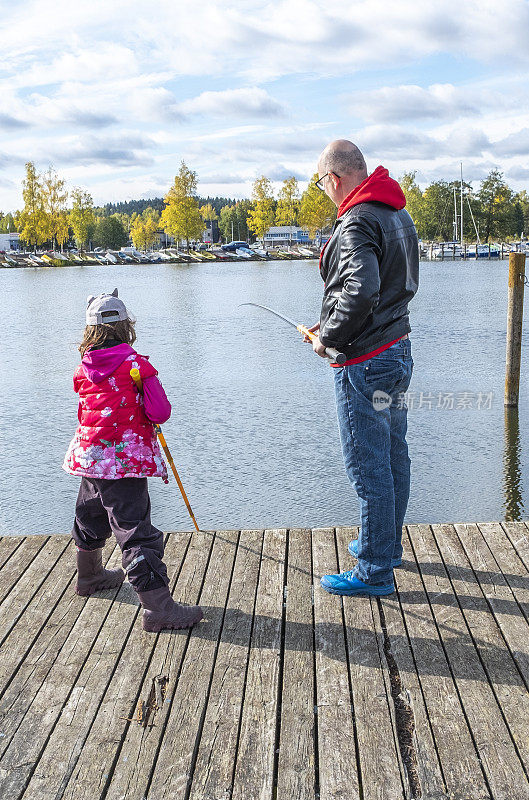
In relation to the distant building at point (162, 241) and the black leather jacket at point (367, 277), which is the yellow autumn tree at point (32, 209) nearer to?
the distant building at point (162, 241)

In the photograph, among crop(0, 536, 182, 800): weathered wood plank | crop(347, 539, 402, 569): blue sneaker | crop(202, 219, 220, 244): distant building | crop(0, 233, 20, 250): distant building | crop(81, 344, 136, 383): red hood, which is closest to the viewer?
crop(0, 536, 182, 800): weathered wood plank

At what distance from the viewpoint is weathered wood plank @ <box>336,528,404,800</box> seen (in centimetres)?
236

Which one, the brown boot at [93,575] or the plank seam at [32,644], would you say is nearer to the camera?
the plank seam at [32,644]

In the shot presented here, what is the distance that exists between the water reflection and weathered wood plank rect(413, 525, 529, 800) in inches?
120

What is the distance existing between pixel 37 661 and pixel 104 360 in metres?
1.18

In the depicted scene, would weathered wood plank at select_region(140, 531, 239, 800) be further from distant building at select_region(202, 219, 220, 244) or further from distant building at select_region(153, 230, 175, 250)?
distant building at select_region(202, 219, 220, 244)

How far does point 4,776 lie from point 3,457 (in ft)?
21.2

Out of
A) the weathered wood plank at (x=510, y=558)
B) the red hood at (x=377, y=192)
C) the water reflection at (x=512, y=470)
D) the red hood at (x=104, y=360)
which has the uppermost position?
the red hood at (x=377, y=192)

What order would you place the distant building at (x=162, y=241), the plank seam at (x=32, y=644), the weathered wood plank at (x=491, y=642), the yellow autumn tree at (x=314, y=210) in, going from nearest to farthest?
1. the weathered wood plank at (x=491, y=642)
2. the plank seam at (x=32, y=644)
3. the yellow autumn tree at (x=314, y=210)
4. the distant building at (x=162, y=241)

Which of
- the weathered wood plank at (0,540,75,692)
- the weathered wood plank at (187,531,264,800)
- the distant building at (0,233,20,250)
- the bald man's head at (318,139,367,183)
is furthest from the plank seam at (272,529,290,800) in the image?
the distant building at (0,233,20,250)

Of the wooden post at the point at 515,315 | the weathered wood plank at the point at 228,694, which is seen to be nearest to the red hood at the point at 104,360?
the weathered wood plank at the point at 228,694

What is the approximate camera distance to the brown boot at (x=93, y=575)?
352 cm

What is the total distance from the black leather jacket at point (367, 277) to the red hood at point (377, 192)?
26 millimetres

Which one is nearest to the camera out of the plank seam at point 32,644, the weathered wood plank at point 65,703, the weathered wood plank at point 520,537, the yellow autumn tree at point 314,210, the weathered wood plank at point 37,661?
the weathered wood plank at point 65,703
